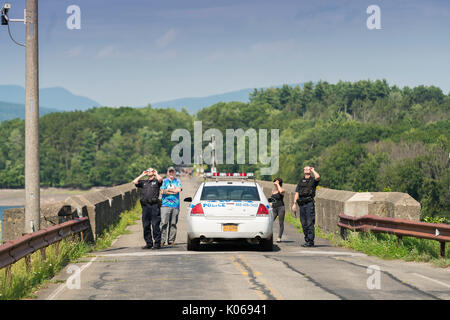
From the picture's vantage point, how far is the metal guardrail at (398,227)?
14.6 m

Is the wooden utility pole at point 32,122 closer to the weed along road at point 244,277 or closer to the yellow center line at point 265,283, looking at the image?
the weed along road at point 244,277

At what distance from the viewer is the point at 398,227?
16297 millimetres

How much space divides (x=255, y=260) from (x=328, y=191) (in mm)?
10024

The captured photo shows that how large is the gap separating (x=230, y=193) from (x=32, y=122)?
4521 millimetres

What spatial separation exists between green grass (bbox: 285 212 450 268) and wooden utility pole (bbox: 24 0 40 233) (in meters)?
7.21

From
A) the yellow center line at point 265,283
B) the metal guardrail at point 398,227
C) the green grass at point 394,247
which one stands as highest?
the metal guardrail at point 398,227

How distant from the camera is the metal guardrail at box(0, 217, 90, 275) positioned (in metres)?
11.1

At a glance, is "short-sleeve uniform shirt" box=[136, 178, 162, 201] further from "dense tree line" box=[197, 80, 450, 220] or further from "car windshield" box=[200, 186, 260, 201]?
"dense tree line" box=[197, 80, 450, 220]

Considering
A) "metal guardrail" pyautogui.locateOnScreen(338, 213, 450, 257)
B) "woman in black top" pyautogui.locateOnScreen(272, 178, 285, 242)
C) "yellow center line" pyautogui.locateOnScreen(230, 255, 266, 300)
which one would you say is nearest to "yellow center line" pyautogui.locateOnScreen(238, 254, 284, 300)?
"yellow center line" pyautogui.locateOnScreen(230, 255, 266, 300)

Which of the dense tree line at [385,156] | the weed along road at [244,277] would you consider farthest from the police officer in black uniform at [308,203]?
the dense tree line at [385,156]

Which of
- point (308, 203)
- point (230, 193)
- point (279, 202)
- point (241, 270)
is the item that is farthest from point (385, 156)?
point (241, 270)

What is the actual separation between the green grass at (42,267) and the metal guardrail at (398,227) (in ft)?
20.4
